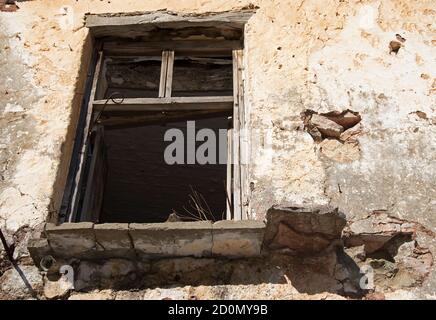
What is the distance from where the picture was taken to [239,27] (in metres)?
4.66

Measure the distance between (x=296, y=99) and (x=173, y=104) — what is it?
96 cm

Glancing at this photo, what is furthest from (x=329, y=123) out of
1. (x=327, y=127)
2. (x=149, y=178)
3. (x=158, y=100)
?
(x=149, y=178)

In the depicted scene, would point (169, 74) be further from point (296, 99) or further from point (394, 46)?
point (394, 46)

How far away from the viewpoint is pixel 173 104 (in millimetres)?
4289

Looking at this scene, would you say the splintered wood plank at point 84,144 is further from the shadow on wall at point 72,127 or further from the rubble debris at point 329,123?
the rubble debris at point 329,123

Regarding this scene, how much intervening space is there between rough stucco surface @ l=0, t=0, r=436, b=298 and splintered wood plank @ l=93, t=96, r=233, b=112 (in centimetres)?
21

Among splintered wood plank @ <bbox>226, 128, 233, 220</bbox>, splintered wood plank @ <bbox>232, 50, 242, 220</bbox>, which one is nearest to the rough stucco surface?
splintered wood plank @ <bbox>232, 50, 242, 220</bbox>

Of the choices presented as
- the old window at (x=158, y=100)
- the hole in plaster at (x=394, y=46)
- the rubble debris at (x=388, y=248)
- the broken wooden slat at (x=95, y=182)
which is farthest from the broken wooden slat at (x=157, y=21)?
the rubble debris at (x=388, y=248)

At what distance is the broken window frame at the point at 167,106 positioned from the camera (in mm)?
3797

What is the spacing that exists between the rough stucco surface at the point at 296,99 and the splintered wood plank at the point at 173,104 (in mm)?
213

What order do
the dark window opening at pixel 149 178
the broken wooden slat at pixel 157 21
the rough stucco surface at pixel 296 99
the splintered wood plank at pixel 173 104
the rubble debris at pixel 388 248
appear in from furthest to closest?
the dark window opening at pixel 149 178 < the broken wooden slat at pixel 157 21 < the splintered wood plank at pixel 173 104 < the rough stucco surface at pixel 296 99 < the rubble debris at pixel 388 248

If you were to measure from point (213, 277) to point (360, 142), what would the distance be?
1406mm

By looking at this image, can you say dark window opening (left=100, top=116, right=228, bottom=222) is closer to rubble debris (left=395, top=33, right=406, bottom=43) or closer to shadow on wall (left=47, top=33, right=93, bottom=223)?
shadow on wall (left=47, top=33, right=93, bottom=223)

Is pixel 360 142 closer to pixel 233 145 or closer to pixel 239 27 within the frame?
pixel 233 145
